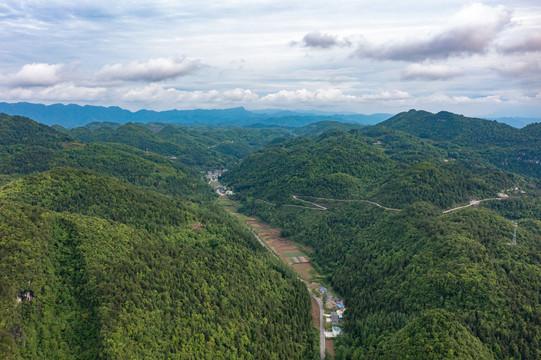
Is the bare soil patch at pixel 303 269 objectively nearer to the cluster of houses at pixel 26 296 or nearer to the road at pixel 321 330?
the road at pixel 321 330

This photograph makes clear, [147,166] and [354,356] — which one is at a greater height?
[147,166]

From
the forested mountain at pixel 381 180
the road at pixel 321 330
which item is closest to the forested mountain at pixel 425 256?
the forested mountain at pixel 381 180

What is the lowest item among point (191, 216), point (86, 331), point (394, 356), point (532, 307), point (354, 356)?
point (354, 356)

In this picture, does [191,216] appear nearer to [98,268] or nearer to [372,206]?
[98,268]

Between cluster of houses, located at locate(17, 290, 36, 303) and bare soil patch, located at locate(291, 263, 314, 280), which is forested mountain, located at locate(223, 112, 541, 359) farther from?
cluster of houses, located at locate(17, 290, 36, 303)

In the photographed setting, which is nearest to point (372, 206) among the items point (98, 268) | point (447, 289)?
point (447, 289)

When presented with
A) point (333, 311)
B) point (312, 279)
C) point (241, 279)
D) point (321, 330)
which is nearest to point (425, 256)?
point (333, 311)

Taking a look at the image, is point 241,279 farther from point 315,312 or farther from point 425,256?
point 425,256
